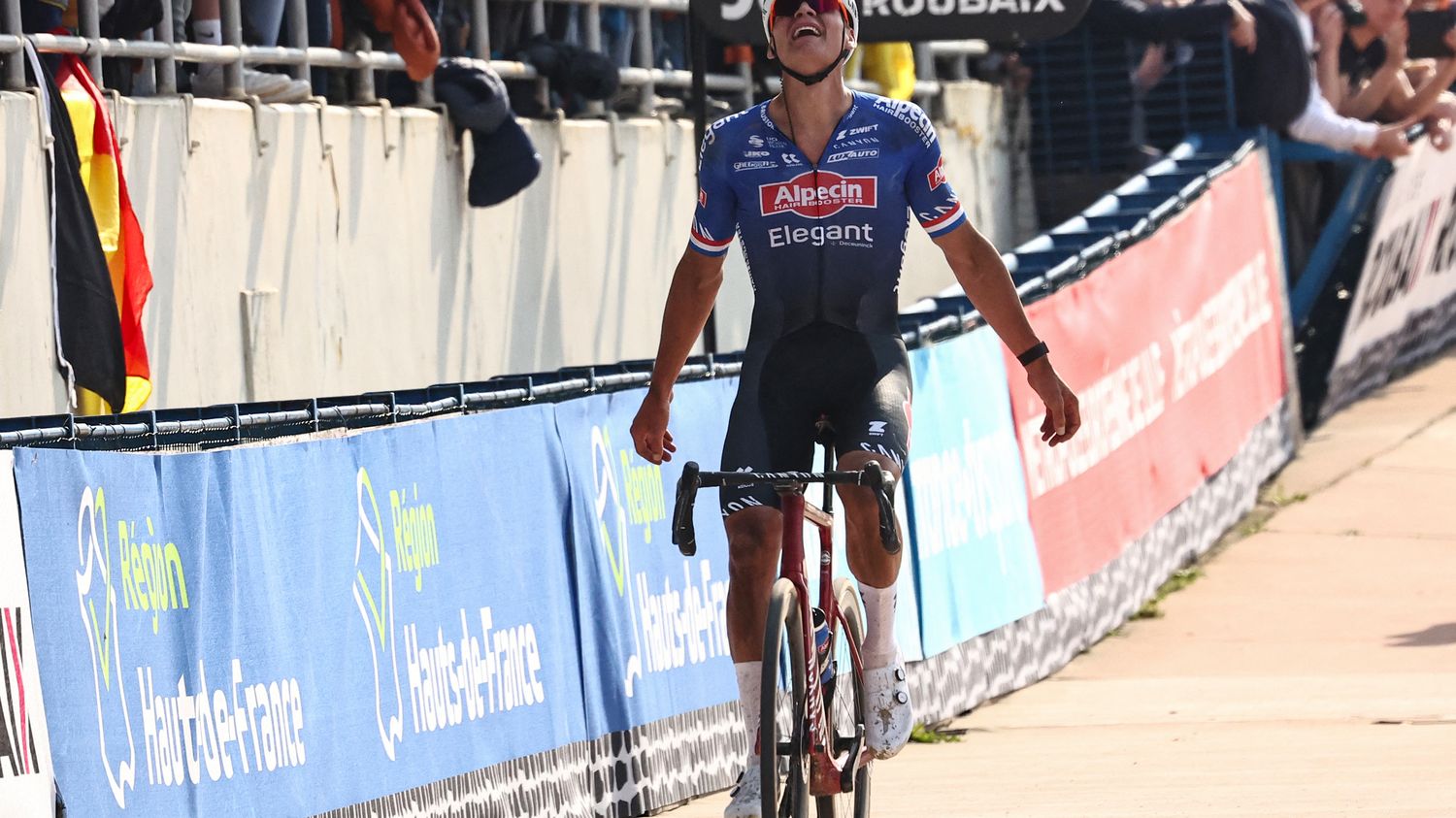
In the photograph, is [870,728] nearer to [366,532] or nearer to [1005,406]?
[366,532]

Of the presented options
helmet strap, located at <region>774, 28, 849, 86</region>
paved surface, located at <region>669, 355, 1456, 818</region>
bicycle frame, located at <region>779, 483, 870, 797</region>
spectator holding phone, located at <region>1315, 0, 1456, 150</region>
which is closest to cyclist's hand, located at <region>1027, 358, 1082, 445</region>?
bicycle frame, located at <region>779, 483, 870, 797</region>

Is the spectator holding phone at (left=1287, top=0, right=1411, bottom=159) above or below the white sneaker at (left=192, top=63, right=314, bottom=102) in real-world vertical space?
below

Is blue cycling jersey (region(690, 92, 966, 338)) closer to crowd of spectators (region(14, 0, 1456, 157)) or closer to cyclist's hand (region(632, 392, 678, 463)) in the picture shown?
cyclist's hand (region(632, 392, 678, 463))

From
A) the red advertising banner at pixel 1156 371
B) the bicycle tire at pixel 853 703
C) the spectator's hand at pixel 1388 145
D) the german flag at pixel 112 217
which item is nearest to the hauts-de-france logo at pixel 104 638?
the bicycle tire at pixel 853 703

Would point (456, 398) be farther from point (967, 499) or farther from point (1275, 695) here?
point (1275, 695)

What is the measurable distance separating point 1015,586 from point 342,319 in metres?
3.65

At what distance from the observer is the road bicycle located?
6.21 metres

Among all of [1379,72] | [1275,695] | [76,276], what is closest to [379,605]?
[76,276]

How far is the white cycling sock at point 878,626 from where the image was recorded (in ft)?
23.1

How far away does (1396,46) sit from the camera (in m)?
20.0

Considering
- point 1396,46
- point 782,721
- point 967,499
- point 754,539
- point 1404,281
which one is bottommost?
point 1404,281

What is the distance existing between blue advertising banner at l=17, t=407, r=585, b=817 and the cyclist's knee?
1354mm

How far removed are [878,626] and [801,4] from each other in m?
1.71

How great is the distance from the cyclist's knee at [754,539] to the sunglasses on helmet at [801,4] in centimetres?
131
